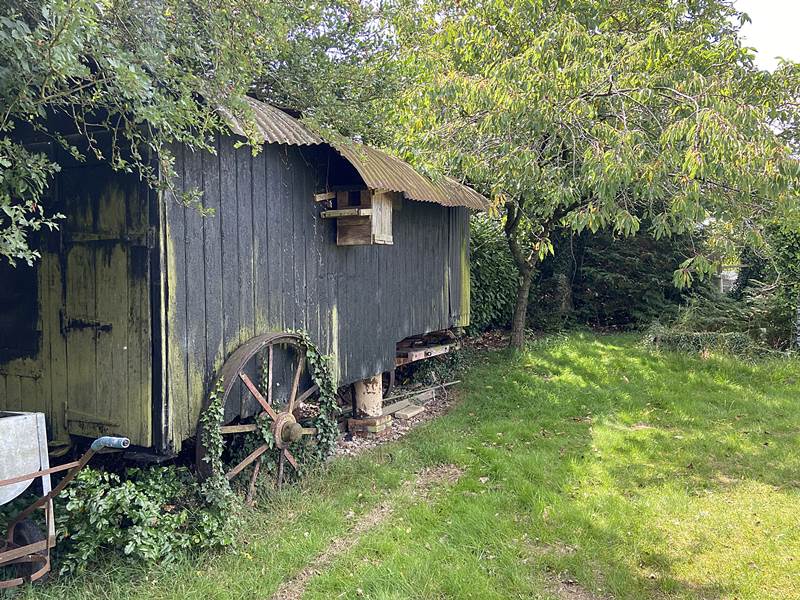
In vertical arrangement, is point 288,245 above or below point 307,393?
above

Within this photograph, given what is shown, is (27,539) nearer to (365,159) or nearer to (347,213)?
(347,213)

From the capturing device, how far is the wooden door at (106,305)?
11.9 feet

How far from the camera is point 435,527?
4.09 m

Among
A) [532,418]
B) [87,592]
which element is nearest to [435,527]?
[87,592]

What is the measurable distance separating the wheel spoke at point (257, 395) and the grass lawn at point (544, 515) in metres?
0.66

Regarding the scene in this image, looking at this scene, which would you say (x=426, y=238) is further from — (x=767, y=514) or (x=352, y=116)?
(x=767, y=514)

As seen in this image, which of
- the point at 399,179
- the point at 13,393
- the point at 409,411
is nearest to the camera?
the point at 13,393

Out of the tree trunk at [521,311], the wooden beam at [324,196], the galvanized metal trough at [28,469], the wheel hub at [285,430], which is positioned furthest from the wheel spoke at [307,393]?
the tree trunk at [521,311]

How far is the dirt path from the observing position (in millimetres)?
3348

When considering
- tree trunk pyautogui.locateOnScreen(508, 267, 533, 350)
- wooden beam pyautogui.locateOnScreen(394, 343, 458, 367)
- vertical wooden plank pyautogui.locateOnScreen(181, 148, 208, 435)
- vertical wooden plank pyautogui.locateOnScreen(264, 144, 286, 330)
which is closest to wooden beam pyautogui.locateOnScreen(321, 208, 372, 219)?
vertical wooden plank pyautogui.locateOnScreen(264, 144, 286, 330)

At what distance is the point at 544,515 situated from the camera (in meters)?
4.26

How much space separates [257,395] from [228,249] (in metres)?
1.16

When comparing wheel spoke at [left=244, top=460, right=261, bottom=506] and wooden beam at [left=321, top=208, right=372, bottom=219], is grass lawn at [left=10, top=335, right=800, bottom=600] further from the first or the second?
wooden beam at [left=321, top=208, right=372, bottom=219]

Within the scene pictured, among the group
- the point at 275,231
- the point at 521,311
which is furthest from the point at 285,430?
the point at 521,311
